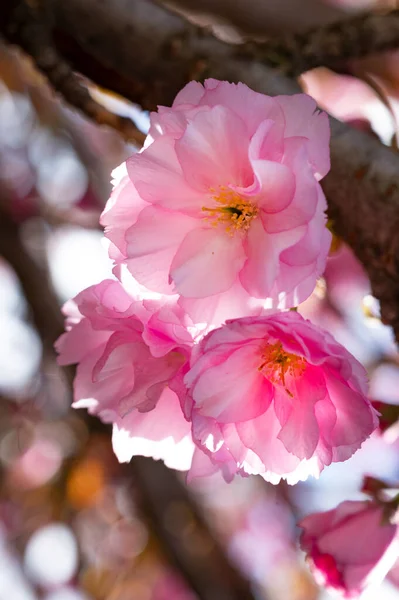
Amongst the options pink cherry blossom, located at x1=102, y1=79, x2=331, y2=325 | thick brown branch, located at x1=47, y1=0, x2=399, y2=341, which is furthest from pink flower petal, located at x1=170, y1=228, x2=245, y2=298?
thick brown branch, located at x1=47, y1=0, x2=399, y2=341

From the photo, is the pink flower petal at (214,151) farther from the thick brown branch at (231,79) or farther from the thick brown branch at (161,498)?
the thick brown branch at (161,498)

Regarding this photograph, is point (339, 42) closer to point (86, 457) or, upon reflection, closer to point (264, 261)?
point (264, 261)

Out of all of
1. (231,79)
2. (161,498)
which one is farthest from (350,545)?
(161,498)

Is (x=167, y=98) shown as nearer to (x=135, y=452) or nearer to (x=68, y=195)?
(x=135, y=452)

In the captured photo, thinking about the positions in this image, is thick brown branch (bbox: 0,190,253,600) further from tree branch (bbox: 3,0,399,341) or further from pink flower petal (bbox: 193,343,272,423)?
pink flower petal (bbox: 193,343,272,423)

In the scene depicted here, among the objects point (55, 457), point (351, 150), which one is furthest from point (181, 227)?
point (55, 457)

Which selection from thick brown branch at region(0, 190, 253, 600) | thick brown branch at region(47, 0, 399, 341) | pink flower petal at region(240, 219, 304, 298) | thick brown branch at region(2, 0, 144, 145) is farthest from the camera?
thick brown branch at region(0, 190, 253, 600)

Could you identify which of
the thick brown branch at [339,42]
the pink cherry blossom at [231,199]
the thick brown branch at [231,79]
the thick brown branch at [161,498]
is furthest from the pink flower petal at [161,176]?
the thick brown branch at [161,498]
